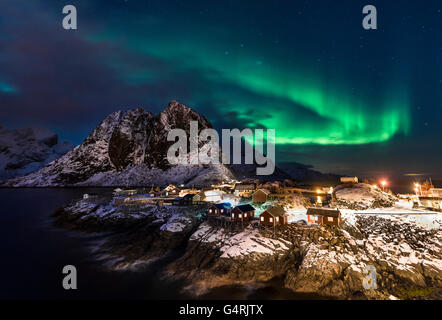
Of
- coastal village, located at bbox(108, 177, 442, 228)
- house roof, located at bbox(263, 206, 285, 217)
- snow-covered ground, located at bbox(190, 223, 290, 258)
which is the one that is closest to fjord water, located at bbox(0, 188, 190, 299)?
snow-covered ground, located at bbox(190, 223, 290, 258)

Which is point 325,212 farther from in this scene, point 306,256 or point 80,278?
point 80,278

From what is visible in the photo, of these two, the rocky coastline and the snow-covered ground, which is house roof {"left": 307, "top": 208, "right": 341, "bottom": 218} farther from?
the snow-covered ground

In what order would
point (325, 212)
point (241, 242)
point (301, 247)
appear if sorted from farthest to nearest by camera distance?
point (325, 212)
point (241, 242)
point (301, 247)

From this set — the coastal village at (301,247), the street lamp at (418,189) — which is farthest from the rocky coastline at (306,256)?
the street lamp at (418,189)

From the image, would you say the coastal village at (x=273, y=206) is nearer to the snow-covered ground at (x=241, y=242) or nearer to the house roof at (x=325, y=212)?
the house roof at (x=325, y=212)

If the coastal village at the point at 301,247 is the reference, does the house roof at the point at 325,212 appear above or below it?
above

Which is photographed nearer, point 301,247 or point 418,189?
point 301,247

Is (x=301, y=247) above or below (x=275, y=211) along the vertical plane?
below

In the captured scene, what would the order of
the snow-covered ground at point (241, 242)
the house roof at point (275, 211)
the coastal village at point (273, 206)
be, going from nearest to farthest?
1. the snow-covered ground at point (241, 242)
2. the house roof at point (275, 211)
3. the coastal village at point (273, 206)

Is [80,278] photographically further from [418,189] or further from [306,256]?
[418,189]

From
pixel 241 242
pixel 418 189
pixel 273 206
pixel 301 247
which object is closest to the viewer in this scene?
pixel 301 247

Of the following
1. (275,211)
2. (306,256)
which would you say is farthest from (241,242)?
(306,256)

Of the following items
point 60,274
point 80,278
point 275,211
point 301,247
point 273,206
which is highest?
point 273,206

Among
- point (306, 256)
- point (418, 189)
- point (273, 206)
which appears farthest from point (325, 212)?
point (418, 189)
